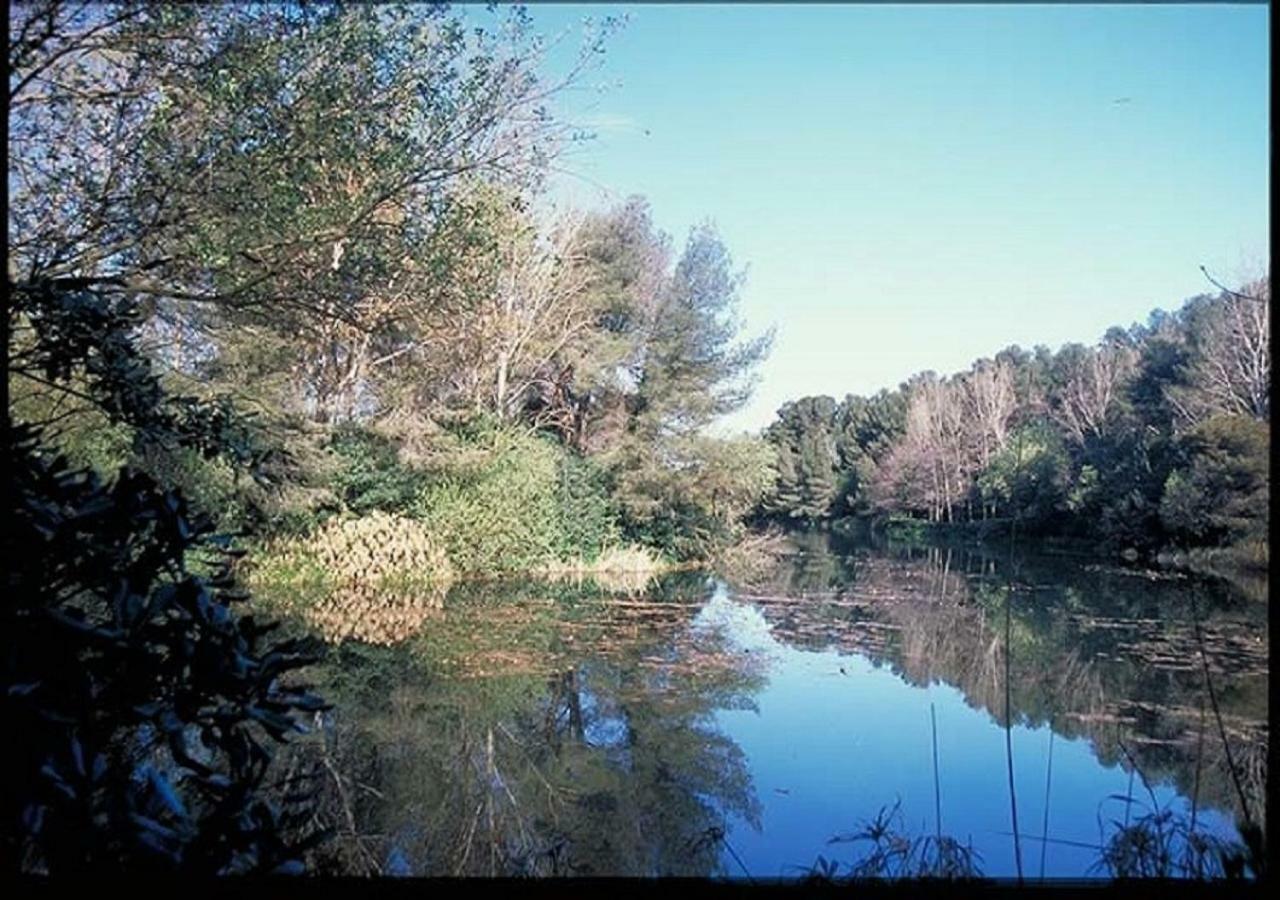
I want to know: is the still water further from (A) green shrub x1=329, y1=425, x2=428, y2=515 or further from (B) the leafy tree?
(A) green shrub x1=329, y1=425, x2=428, y2=515

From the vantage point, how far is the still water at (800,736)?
2.12 m

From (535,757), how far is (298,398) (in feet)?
9.17

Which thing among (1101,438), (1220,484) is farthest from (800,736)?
(1101,438)

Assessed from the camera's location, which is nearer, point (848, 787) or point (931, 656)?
point (848, 787)

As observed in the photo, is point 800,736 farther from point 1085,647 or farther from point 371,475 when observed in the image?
point 371,475

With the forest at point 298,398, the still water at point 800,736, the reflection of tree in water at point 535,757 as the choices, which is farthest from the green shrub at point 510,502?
the reflection of tree in water at point 535,757

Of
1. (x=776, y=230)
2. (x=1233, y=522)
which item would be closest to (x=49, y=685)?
(x=776, y=230)

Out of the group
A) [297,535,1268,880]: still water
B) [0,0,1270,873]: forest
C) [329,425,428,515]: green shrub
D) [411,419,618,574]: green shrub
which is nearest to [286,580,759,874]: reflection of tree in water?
[297,535,1268,880]: still water

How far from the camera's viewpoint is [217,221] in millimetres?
2508

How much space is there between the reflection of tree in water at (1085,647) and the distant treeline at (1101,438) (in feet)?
1.50

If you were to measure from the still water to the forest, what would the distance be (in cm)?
45

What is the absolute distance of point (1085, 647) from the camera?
15.7 ft

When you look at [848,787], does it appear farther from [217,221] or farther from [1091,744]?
[217,221]

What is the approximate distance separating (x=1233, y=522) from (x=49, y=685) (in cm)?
384
